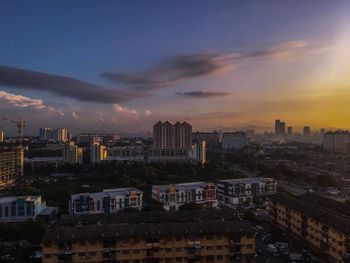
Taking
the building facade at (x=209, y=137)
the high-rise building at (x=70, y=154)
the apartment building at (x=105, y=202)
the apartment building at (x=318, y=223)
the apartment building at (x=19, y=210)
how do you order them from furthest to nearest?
1. the building facade at (x=209, y=137)
2. the high-rise building at (x=70, y=154)
3. the apartment building at (x=105, y=202)
4. the apartment building at (x=19, y=210)
5. the apartment building at (x=318, y=223)

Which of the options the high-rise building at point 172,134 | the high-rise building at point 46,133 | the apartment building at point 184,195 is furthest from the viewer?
the high-rise building at point 46,133

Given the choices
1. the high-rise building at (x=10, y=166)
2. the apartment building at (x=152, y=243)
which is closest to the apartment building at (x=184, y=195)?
the apartment building at (x=152, y=243)

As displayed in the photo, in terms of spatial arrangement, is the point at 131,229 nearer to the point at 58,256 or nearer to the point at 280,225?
the point at 58,256

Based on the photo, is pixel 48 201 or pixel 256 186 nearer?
pixel 48 201

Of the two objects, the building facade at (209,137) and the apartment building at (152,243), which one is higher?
the building facade at (209,137)

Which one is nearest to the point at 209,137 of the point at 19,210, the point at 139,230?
the point at 19,210

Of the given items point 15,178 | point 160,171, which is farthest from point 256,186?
point 15,178

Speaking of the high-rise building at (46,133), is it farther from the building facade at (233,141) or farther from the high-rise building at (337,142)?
the high-rise building at (337,142)
